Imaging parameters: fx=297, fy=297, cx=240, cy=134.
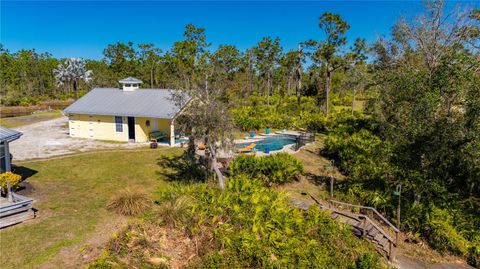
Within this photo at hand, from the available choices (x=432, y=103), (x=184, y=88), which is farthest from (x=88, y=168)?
(x=432, y=103)

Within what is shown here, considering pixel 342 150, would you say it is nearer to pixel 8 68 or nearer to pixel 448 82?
pixel 448 82

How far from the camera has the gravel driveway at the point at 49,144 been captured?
67.2 feet

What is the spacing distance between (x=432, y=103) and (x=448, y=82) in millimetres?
1414

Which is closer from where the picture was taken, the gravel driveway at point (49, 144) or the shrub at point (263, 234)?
the shrub at point (263, 234)

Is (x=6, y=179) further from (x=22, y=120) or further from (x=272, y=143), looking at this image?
(x=22, y=120)

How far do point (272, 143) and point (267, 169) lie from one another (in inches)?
417

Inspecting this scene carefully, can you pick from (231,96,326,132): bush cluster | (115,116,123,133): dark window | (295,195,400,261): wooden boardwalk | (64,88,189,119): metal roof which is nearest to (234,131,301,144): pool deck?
(231,96,326,132): bush cluster

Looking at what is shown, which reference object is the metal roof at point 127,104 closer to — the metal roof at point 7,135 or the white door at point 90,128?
the white door at point 90,128

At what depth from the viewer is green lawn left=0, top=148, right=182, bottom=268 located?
9.39m

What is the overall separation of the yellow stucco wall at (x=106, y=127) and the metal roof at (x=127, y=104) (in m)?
0.66

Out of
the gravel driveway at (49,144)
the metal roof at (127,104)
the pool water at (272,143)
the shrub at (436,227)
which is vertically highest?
the metal roof at (127,104)

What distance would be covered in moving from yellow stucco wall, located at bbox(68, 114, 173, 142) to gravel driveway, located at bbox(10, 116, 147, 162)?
73 cm

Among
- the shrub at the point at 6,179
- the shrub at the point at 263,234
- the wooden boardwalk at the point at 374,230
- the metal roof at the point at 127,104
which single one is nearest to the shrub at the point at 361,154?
the wooden boardwalk at the point at 374,230

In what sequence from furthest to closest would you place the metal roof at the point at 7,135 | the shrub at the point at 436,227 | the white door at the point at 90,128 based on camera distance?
1. the white door at the point at 90,128
2. the metal roof at the point at 7,135
3. the shrub at the point at 436,227
